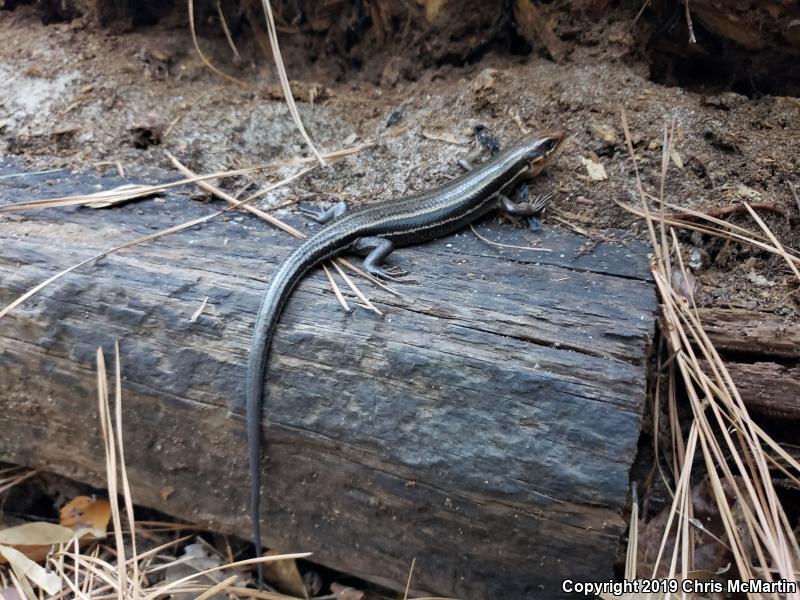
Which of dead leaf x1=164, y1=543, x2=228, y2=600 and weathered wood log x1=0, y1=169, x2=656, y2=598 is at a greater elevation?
weathered wood log x1=0, y1=169, x2=656, y2=598

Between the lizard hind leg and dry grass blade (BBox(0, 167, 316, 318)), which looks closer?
dry grass blade (BBox(0, 167, 316, 318))

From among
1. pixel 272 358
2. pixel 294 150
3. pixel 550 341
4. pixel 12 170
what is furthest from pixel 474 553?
pixel 12 170

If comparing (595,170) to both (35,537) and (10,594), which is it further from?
(10,594)

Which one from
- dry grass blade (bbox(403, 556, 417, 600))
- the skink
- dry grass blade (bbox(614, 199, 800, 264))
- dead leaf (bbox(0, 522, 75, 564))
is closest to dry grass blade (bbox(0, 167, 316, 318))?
the skink

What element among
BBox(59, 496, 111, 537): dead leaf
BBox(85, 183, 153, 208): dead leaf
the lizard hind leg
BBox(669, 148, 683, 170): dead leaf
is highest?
BBox(669, 148, 683, 170): dead leaf

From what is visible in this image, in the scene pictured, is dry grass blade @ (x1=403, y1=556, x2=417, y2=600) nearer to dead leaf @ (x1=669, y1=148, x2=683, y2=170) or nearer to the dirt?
the dirt

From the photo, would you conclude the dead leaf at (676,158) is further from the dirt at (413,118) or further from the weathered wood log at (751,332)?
the weathered wood log at (751,332)
